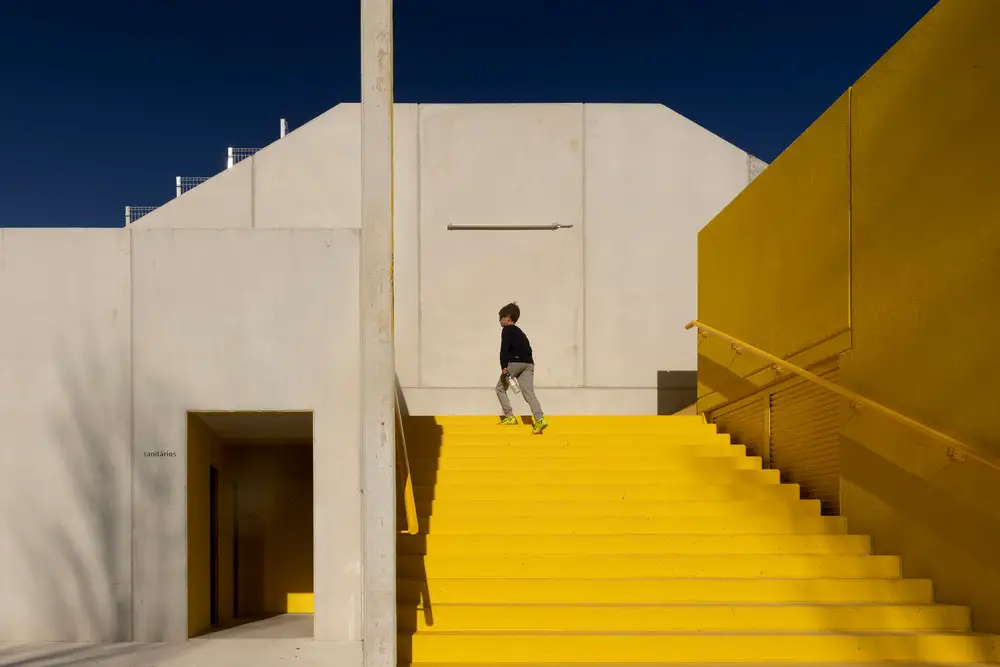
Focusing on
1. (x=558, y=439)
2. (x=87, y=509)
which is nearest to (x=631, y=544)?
(x=558, y=439)

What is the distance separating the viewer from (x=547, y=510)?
22.6 feet

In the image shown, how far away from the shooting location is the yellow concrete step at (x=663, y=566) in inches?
237

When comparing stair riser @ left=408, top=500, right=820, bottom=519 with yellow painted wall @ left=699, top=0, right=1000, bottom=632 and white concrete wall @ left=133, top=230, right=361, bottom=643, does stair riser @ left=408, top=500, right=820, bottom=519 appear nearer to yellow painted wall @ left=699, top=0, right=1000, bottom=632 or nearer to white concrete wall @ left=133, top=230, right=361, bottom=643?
yellow painted wall @ left=699, top=0, right=1000, bottom=632

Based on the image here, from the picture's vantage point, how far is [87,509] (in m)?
7.11

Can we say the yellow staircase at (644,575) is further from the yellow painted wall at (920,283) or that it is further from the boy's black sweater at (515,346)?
the boy's black sweater at (515,346)

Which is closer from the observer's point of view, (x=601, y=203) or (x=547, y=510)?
(x=547, y=510)

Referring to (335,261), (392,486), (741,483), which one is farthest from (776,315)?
(392,486)

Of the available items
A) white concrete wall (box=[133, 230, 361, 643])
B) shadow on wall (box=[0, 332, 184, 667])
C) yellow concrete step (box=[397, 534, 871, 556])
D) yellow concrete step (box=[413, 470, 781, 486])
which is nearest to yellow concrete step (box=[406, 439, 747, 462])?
yellow concrete step (box=[413, 470, 781, 486])

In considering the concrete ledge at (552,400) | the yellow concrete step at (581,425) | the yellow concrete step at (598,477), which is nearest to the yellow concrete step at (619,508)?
the yellow concrete step at (598,477)

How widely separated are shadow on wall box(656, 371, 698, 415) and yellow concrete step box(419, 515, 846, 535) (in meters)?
4.81

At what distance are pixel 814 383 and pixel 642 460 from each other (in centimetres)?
155

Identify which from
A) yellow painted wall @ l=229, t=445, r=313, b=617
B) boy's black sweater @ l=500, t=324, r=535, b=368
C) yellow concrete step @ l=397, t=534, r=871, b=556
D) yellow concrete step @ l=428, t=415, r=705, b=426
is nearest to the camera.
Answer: yellow concrete step @ l=397, t=534, r=871, b=556

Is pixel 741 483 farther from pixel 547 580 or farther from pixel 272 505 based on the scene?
pixel 272 505

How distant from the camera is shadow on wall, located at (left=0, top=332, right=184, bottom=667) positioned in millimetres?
7031
